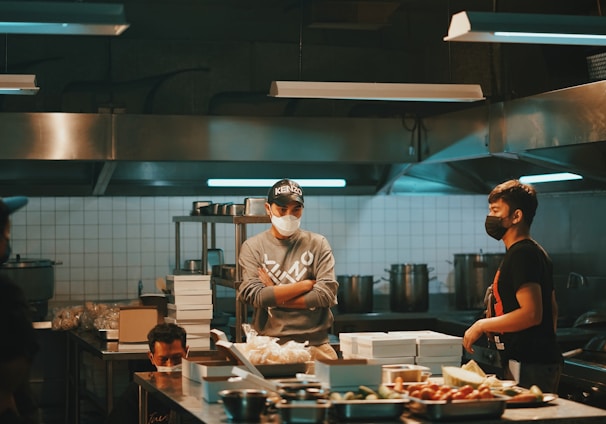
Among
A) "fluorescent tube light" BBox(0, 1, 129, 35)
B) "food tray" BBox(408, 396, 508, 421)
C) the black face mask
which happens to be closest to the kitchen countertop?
"food tray" BBox(408, 396, 508, 421)

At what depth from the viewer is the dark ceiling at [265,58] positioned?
288 inches

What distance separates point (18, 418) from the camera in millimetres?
3246

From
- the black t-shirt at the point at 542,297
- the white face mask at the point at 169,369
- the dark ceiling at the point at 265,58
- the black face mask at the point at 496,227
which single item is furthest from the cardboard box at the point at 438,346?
the dark ceiling at the point at 265,58

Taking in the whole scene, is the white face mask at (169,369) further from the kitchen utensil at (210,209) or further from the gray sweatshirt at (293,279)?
the kitchen utensil at (210,209)

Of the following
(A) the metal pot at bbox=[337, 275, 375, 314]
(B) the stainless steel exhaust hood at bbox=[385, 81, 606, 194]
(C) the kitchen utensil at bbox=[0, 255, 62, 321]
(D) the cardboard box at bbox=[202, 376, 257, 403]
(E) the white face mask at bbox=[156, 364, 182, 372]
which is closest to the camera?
(D) the cardboard box at bbox=[202, 376, 257, 403]

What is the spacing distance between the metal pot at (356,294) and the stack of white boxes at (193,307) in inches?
79.1

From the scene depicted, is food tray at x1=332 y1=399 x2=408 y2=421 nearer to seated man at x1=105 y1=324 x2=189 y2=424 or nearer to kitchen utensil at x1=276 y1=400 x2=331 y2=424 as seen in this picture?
kitchen utensil at x1=276 y1=400 x2=331 y2=424

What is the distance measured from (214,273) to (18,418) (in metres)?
3.85

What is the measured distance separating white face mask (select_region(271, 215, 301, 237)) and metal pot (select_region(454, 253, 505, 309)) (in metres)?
3.47

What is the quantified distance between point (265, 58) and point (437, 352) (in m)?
4.31

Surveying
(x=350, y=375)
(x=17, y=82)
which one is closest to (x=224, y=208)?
(x=17, y=82)

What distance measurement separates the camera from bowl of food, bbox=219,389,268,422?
3.33 meters

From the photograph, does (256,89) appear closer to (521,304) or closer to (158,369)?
(158,369)

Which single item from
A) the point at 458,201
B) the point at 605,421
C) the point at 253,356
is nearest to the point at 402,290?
the point at 458,201
